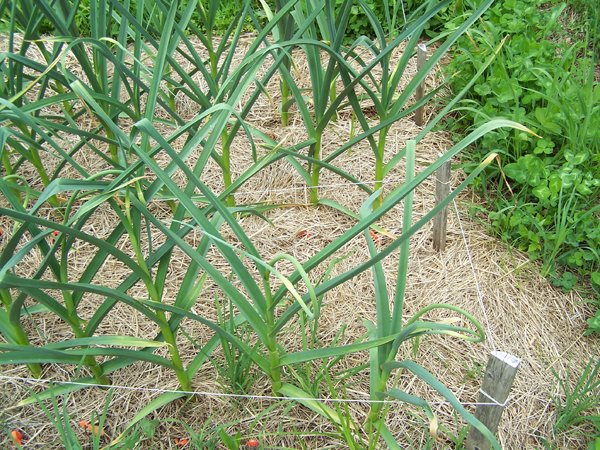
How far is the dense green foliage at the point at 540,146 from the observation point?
6.54ft

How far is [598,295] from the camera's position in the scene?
1.94m

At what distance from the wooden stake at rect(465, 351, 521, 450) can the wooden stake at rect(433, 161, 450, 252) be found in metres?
0.65

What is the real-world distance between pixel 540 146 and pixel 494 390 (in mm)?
994

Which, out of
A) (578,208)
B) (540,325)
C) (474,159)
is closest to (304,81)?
(474,159)

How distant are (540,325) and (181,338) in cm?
102

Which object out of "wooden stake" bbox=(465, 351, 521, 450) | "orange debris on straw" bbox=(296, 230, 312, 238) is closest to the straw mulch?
"orange debris on straw" bbox=(296, 230, 312, 238)

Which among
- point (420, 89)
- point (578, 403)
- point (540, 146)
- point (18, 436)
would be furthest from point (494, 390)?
point (420, 89)

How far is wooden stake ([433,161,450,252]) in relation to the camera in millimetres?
1929

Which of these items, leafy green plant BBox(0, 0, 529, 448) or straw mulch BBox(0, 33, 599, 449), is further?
straw mulch BBox(0, 33, 599, 449)

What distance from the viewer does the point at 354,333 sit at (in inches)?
72.1

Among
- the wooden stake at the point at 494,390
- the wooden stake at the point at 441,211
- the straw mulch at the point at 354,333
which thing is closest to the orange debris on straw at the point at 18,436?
the straw mulch at the point at 354,333

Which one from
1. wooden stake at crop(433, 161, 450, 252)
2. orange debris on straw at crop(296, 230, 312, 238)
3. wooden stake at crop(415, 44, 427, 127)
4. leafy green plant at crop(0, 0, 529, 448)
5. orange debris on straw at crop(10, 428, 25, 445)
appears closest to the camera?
leafy green plant at crop(0, 0, 529, 448)

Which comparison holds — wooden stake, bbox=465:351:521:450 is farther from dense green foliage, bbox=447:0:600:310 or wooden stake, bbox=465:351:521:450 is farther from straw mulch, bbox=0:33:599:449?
dense green foliage, bbox=447:0:600:310

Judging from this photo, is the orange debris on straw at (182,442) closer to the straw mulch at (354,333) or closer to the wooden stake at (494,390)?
the straw mulch at (354,333)
